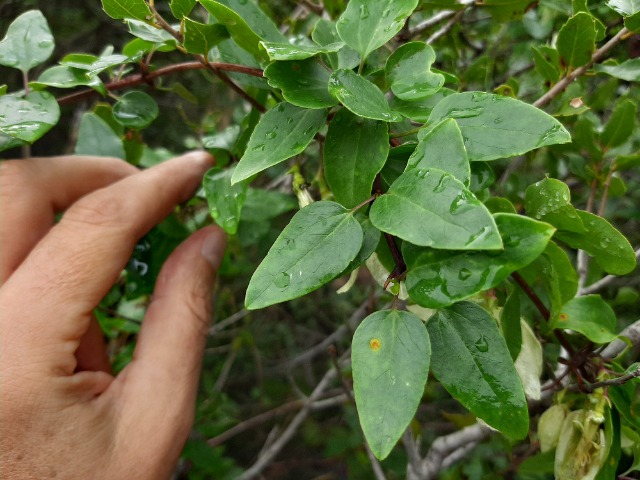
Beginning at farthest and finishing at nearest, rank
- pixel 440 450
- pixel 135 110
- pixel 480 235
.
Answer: pixel 440 450
pixel 135 110
pixel 480 235

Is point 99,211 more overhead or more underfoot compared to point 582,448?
more overhead

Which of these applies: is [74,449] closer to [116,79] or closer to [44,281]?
[44,281]

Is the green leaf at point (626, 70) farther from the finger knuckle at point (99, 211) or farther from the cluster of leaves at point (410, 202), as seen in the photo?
the finger knuckle at point (99, 211)

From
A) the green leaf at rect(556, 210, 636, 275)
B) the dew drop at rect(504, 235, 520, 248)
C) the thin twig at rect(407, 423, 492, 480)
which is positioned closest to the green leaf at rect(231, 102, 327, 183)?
the dew drop at rect(504, 235, 520, 248)

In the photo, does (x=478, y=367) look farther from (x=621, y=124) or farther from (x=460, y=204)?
(x=621, y=124)

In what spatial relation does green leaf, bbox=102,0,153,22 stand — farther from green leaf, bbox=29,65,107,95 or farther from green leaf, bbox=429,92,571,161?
green leaf, bbox=429,92,571,161

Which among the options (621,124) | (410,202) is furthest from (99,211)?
(621,124)

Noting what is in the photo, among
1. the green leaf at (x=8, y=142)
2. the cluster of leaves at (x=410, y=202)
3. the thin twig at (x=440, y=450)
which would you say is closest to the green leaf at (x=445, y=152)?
the cluster of leaves at (x=410, y=202)
